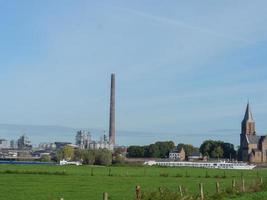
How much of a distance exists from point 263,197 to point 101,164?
464 ft

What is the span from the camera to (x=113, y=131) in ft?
652

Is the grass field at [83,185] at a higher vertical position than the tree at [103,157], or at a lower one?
lower

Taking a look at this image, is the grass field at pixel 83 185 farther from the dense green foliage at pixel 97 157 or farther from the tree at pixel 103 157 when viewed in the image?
the dense green foliage at pixel 97 157

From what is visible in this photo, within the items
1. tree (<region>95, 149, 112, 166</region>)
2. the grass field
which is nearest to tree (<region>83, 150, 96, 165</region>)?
tree (<region>95, 149, 112, 166</region>)

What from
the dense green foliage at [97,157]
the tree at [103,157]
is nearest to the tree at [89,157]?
the dense green foliage at [97,157]

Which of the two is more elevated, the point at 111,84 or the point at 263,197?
the point at 111,84

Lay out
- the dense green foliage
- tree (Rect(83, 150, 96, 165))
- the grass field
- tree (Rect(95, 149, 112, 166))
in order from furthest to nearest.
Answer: tree (Rect(83, 150, 96, 165))
the dense green foliage
tree (Rect(95, 149, 112, 166))
the grass field

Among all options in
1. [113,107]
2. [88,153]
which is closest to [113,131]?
[113,107]

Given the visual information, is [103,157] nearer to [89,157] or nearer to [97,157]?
[97,157]

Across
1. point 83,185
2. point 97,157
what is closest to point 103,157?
point 97,157

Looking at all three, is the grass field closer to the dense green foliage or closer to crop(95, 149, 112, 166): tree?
crop(95, 149, 112, 166): tree

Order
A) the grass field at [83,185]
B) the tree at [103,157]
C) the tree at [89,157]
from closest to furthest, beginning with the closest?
the grass field at [83,185] → the tree at [103,157] → the tree at [89,157]

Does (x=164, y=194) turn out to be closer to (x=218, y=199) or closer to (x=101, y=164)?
(x=218, y=199)

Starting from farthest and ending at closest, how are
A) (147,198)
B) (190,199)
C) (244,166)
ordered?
(244,166), (190,199), (147,198)
